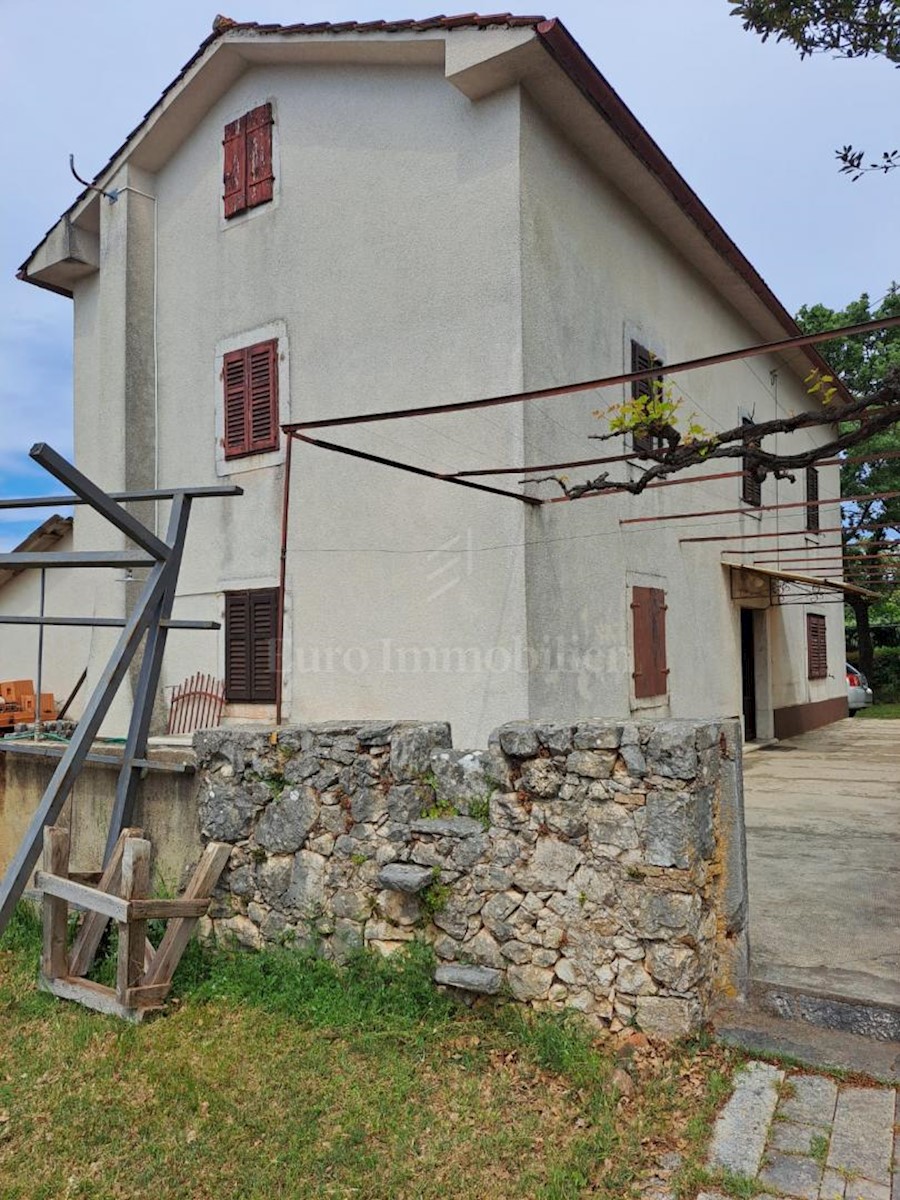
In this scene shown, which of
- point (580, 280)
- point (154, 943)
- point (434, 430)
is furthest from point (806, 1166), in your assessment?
point (580, 280)

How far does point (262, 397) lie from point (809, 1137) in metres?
7.97

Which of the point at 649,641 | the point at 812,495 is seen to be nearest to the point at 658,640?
the point at 649,641

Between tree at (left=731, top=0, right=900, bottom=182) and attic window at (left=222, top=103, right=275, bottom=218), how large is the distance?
601cm

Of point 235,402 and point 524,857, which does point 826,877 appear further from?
point 235,402

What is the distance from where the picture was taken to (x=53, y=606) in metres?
12.1

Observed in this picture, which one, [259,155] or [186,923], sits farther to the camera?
[259,155]

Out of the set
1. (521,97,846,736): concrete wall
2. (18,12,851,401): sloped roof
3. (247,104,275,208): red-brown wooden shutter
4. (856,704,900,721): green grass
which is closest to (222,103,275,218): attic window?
(247,104,275,208): red-brown wooden shutter

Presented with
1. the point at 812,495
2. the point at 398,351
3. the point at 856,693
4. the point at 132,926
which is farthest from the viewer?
the point at 856,693

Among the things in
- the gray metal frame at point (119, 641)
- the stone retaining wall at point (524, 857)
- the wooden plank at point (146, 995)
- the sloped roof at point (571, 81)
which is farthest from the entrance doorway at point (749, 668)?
the wooden plank at point (146, 995)

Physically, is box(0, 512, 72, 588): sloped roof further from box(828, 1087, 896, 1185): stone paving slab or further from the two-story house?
box(828, 1087, 896, 1185): stone paving slab

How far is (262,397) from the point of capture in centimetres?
915

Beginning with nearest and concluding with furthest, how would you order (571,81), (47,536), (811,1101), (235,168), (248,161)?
(811,1101) < (571,81) < (248,161) < (235,168) < (47,536)

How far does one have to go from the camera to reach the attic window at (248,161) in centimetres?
922

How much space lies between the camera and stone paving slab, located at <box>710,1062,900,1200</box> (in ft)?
9.55
